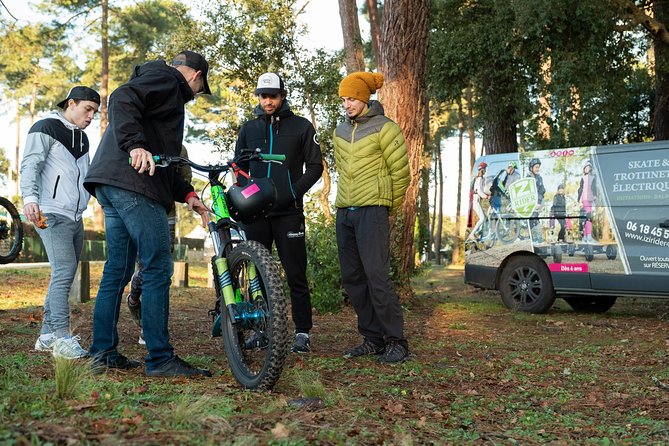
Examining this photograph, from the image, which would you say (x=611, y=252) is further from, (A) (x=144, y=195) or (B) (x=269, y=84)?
(A) (x=144, y=195)

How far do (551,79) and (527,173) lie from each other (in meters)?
6.41

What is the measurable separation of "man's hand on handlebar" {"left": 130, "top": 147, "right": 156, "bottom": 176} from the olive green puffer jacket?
2113 millimetres

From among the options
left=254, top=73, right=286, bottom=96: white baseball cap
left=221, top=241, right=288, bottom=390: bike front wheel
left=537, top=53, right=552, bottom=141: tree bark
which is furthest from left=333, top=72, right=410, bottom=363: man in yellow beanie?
left=537, top=53, right=552, bottom=141: tree bark

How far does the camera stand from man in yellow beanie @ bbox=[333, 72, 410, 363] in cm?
633

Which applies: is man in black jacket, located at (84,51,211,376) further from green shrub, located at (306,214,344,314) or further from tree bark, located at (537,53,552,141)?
tree bark, located at (537,53,552,141)

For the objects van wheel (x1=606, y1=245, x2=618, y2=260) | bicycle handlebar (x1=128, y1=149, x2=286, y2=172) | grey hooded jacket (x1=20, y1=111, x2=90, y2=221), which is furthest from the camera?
van wheel (x1=606, y1=245, x2=618, y2=260)

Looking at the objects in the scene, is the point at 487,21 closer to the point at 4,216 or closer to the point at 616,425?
the point at 4,216

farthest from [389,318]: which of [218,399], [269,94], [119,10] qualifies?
[119,10]

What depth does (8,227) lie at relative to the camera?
9.67 meters

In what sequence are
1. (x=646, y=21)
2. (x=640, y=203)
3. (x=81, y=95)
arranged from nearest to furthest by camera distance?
(x=81, y=95) < (x=640, y=203) < (x=646, y=21)

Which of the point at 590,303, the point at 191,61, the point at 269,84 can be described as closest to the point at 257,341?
the point at 191,61

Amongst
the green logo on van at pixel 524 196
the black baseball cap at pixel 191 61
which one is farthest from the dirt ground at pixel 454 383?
the black baseball cap at pixel 191 61

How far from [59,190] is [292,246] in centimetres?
186

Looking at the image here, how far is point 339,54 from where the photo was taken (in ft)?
90.4
